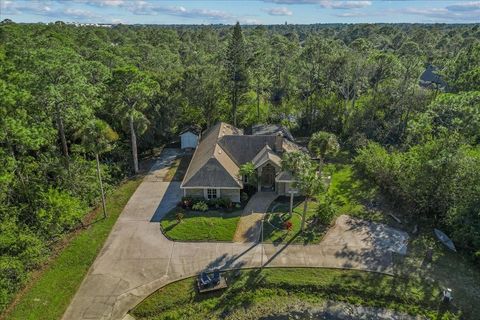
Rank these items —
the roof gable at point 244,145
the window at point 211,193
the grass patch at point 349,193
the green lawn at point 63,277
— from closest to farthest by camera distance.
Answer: the green lawn at point 63,277
the grass patch at point 349,193
the window at point 211,193
the roof gable at point 244,145

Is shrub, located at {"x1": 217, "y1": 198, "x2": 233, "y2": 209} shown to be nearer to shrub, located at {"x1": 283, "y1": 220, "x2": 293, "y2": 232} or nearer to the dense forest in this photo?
shrub, located at {"x1": 283, "y1": 220, "x2": 293, "y2": 232}

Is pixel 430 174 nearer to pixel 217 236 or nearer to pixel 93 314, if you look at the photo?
pixel 217 236

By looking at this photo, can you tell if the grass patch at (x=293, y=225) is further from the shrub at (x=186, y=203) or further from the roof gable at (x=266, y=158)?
the shrub at (x=186, y=203)

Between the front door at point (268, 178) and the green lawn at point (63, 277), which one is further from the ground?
the front door at point (268, 178)

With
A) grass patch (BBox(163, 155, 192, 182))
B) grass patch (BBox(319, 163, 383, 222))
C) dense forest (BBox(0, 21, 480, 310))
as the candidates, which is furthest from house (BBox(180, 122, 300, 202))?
dense forest (BBox(0, 21, 480, 310))

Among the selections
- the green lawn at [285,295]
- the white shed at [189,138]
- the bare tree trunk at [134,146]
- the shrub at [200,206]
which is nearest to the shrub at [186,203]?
the shrub at [200,206]

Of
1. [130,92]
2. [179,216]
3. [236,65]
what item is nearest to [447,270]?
[179,216]
